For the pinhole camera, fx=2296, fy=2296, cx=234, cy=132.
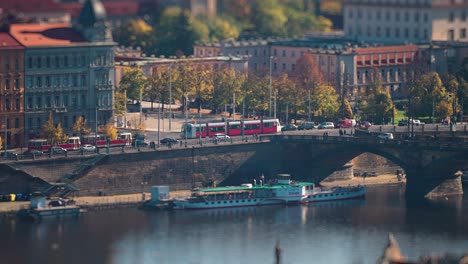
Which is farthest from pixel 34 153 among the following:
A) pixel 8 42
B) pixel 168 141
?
pixel 8 42

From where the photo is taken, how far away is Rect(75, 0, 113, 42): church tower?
18538 centimetres

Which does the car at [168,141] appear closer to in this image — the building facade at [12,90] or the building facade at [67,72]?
the building facade at [67,72]

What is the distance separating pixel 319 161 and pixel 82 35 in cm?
2181

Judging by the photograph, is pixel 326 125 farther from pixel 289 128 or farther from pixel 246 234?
pixel 246 234

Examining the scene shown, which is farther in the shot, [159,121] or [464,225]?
[159,121]

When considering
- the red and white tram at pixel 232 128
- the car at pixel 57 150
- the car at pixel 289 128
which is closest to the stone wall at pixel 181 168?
the car at pixel 57 150

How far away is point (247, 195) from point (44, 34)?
23105mm

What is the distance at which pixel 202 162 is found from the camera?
17900 cm

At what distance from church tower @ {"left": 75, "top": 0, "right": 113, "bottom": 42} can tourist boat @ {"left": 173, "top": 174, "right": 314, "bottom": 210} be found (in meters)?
17.6

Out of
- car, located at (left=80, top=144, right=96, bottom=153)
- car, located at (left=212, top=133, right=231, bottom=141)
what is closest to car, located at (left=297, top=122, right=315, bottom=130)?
car, located at (left=212, top=133, right=231, bottom=141)

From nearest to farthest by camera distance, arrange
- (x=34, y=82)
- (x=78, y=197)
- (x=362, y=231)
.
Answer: (x=362, y=231) < (x=78, y=197) < (x=34, y=82)

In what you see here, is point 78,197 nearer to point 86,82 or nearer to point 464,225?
point 86,82

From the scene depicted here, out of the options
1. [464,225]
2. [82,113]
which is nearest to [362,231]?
[464,225]

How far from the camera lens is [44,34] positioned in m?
184
